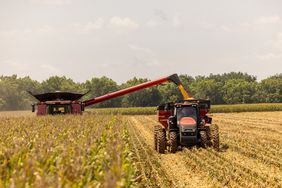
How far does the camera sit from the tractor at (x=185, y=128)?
13992mm

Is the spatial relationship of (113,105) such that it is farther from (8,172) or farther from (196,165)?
(8,172)

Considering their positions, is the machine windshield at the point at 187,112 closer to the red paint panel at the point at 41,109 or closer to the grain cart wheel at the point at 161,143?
the grain cart wheel at the point at 161,143

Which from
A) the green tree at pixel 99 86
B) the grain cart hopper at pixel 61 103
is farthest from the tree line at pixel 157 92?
the grain cart hopper at pixel 61 103

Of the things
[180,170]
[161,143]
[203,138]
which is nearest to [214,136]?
[203,138]

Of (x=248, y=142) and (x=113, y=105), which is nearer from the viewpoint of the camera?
(x=248, y=142)

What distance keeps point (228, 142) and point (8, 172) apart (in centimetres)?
1343

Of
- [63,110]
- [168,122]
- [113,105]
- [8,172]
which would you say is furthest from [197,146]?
[113,105]

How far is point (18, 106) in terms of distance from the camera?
3563 inches

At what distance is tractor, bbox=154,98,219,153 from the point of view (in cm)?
1399

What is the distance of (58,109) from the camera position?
20.9 meters

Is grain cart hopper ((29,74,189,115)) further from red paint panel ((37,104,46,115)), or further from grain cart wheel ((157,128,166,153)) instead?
grain cart wheel ((157,128,166,153))

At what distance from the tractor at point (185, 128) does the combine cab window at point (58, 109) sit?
23.1ft

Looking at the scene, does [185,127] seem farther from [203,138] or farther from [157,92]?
[157,92]

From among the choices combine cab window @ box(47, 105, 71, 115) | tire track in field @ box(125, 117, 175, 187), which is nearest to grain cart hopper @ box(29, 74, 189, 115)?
combine cab window @ box(47, 105, 71, 115)
